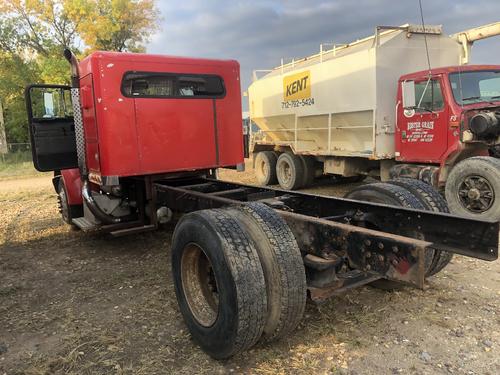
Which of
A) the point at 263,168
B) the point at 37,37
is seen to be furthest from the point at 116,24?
the point at 263,168

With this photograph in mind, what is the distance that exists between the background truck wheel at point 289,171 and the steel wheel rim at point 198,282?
8010mm

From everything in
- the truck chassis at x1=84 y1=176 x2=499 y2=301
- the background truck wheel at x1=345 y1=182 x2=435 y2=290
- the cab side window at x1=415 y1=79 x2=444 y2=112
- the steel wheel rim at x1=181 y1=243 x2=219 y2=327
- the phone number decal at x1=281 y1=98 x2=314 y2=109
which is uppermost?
the phone number decal at x1=281 y1=98 x2=314 y2=109

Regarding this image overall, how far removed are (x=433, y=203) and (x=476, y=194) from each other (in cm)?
323

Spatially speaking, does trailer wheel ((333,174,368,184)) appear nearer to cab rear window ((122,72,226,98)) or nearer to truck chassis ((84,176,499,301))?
cab rear window ((122,72,226,98))

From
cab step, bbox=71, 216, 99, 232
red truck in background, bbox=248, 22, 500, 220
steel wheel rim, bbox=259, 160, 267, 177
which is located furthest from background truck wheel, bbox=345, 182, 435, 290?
steel wheel rim, bbox=259, 160, 267, 177

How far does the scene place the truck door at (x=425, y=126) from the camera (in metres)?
7.45

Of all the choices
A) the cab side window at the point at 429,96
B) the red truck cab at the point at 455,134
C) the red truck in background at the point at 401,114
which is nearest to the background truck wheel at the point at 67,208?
the red truck in background at the point at 401,114

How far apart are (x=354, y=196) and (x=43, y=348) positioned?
9.71ft

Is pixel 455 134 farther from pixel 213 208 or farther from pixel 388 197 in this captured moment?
pixel 213 208

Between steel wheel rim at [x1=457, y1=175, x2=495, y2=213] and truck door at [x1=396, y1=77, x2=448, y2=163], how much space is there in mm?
1004

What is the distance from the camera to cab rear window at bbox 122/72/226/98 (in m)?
5.51

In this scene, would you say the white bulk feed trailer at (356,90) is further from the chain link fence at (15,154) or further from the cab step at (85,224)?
the chain link fence at (15,154)

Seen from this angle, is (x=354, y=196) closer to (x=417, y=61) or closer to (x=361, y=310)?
(x=361, y=310)

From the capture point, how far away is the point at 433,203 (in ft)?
12.4
